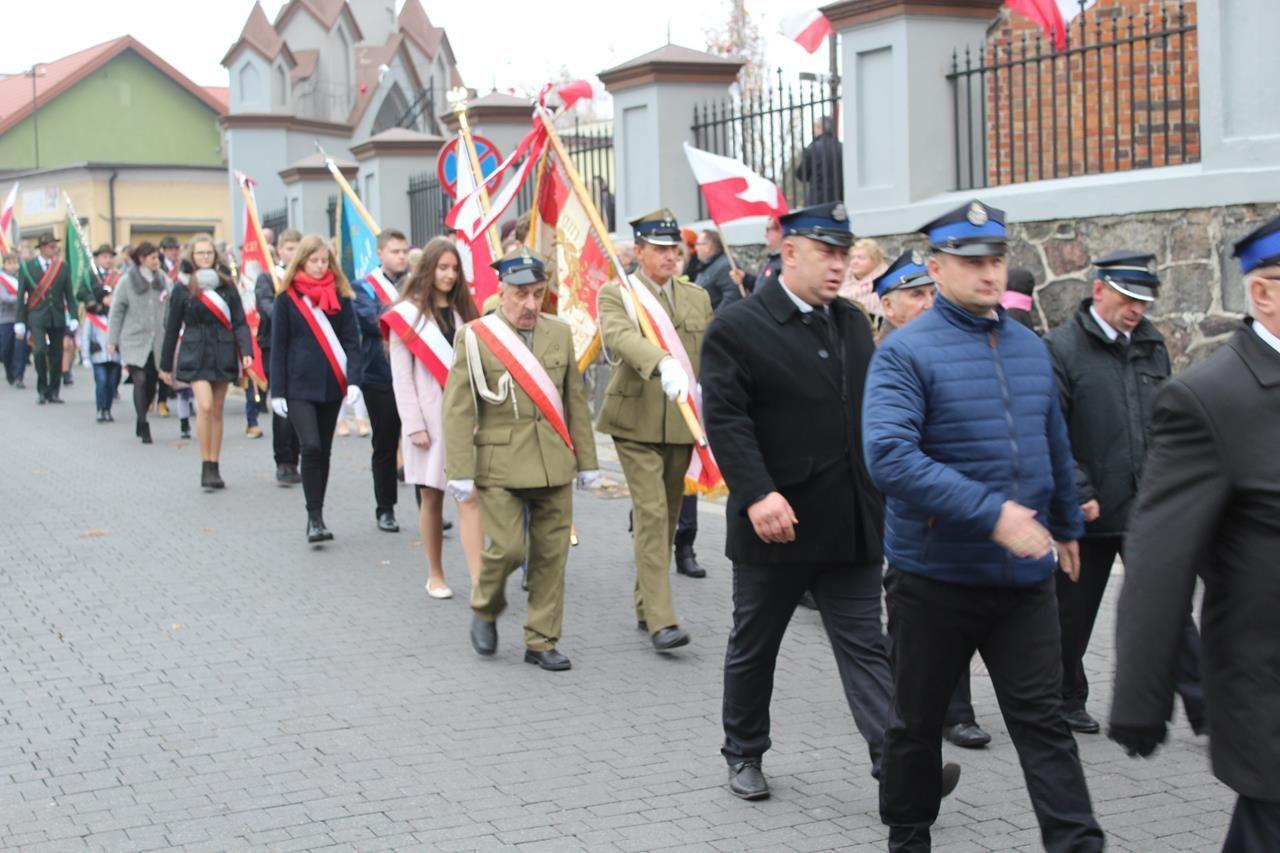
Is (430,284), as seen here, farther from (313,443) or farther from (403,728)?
(403,728)

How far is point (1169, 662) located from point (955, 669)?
4.19 feet

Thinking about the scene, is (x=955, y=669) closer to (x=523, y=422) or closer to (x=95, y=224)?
(x=523, y=422)

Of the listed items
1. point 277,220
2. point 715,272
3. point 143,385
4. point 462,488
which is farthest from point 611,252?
point 277,220

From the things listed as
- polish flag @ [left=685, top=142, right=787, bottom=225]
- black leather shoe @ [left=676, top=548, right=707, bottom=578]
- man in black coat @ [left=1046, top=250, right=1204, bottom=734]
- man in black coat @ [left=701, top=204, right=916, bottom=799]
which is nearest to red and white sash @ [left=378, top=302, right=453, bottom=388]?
black leather shoe @ [left=676, top=548, right=707, bottom=578]

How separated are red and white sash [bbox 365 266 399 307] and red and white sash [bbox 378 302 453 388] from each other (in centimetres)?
300

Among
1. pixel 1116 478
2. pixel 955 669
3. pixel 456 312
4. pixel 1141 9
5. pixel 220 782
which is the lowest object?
pixel 220 782

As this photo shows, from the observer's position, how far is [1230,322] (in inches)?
388

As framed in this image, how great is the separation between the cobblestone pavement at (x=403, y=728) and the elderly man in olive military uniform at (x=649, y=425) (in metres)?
0.30

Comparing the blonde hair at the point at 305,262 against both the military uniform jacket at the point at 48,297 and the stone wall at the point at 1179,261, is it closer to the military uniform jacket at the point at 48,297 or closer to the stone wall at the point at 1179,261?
the stone wall at the point at 1179,261

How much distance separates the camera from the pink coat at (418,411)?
8.78 meters

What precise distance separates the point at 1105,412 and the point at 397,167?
18.5 metres

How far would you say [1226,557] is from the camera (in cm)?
337

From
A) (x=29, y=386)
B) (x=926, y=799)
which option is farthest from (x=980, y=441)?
(x=29, y=386)

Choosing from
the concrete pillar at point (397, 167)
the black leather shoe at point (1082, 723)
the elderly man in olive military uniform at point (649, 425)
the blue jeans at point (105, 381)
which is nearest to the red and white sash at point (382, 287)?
the elderly man in olive military uniform at point (649, 425)
